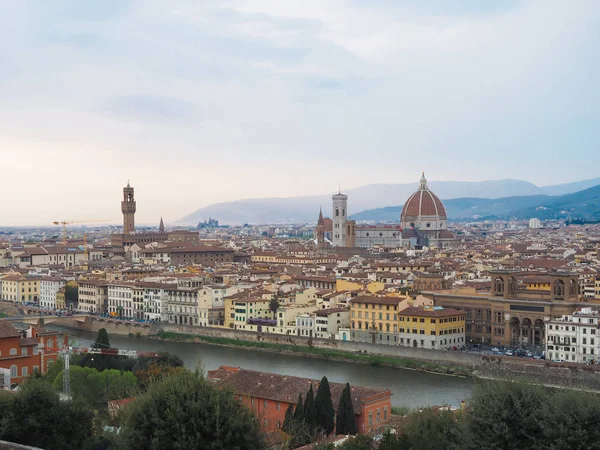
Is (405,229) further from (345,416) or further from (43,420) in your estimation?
(43,420)

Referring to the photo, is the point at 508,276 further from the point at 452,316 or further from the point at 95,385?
the point at 95,385

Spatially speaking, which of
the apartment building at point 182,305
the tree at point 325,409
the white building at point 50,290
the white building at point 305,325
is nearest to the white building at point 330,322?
the white building at point 305,325

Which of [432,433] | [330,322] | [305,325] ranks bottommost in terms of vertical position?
[305,325]

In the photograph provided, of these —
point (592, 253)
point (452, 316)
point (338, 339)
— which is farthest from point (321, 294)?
point (592, 253)

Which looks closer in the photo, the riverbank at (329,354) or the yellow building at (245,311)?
the riverbank at (329,354)

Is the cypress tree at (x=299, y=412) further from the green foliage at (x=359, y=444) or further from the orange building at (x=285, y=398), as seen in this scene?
the green foliage at (x=359, y=444)

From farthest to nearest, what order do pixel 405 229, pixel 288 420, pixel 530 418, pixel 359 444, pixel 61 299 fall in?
1. pixel 405 229
2. pixel 61 299
3. pixel 288 420
4. pixel 359 444
5. pixel 530 418

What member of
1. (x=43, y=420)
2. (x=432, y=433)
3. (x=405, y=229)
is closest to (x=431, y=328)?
(x=432, y=433)
